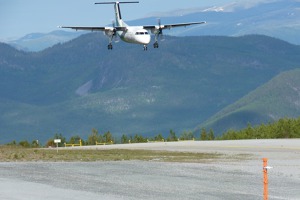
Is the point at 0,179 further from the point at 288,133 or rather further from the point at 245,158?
the point at 288,133

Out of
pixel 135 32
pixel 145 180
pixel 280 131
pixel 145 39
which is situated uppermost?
pixel 135 32

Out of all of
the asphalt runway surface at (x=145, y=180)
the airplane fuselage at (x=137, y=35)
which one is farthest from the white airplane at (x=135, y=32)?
the asphalt runway surface at (x=145, y=180)

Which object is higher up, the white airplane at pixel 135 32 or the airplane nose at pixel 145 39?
the white airplane at pixel 135 32

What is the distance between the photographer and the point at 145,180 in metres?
39.8

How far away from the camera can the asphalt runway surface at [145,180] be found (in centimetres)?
3353

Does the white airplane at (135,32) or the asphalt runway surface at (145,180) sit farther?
the white airplane at (135,32)

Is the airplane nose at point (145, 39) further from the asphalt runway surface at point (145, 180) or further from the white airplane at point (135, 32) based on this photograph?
the asphalt runway surface at point (145, 180)

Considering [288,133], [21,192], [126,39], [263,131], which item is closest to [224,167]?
[21,192]

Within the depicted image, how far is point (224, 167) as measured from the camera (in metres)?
49.2

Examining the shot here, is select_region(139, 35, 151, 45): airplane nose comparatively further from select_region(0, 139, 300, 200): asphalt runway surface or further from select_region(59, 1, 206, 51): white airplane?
select_region(0, 139, 300, 200): asphalt runway surface

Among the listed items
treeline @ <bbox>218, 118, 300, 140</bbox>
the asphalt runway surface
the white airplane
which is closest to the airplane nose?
the white airplane

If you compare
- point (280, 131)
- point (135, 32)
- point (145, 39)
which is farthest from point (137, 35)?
point (280, 131)

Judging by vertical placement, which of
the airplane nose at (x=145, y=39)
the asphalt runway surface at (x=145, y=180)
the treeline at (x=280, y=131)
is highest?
the airplane nose at (x=145, y=39)

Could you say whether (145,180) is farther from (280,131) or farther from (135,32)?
(280,131)
